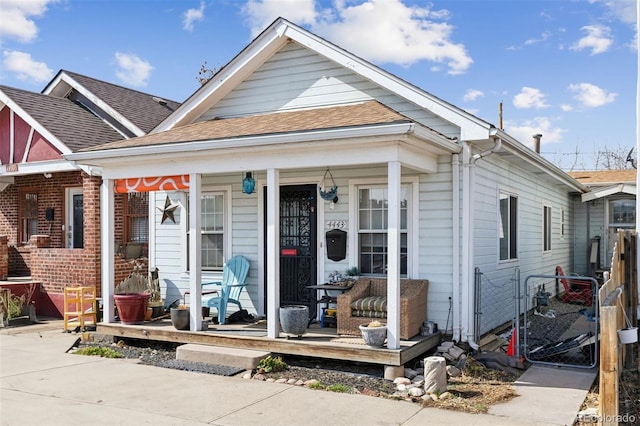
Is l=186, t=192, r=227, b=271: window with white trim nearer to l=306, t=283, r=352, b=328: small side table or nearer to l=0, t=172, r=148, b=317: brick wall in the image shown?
l=0, t=172, r=148, b=317: brick wall

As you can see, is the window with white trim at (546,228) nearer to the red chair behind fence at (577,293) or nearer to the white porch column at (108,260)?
the red chair behind fence at (577,293)

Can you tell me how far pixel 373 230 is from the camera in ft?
29.0

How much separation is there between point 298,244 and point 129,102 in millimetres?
8001

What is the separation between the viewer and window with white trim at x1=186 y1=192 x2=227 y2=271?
33.6ft

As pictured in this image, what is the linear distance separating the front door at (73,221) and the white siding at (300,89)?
16.3 feet

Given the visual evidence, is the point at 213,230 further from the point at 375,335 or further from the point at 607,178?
the point at 607,178

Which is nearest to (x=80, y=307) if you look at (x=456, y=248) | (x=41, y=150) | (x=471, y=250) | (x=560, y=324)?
(x=41, y=150)

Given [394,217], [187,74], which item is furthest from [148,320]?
[187,74]

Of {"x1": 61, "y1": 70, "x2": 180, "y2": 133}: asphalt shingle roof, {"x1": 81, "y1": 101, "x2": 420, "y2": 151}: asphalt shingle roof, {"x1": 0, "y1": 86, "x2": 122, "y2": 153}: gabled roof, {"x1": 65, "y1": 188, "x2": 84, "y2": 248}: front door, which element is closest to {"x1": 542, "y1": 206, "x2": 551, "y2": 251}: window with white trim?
{"x1": 81, "y1": 101, "x2": 420, "y2": 151}: asphalt shingle roof

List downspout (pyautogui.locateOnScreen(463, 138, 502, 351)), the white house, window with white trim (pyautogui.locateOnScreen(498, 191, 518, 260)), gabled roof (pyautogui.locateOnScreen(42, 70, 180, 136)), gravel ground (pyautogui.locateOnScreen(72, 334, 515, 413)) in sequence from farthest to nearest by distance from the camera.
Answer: gabled roof (pyautogui.locateOnScreen(42, 70, 180, 136)) → window with white trim (pyautogui.locateOnScreen(498, 191, 518, 260)) → downspout (pyautogui.locateOnScreen(463, 138, 502, 351)) → the white house → gravel ground (pyautogui.locateOnScreen(72, 334, 515, 413))

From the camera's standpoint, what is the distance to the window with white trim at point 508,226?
1020cm

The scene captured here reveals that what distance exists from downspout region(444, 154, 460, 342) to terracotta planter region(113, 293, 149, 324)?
4692 mm

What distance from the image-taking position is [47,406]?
5844mm

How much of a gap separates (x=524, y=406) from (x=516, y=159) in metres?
5.36
